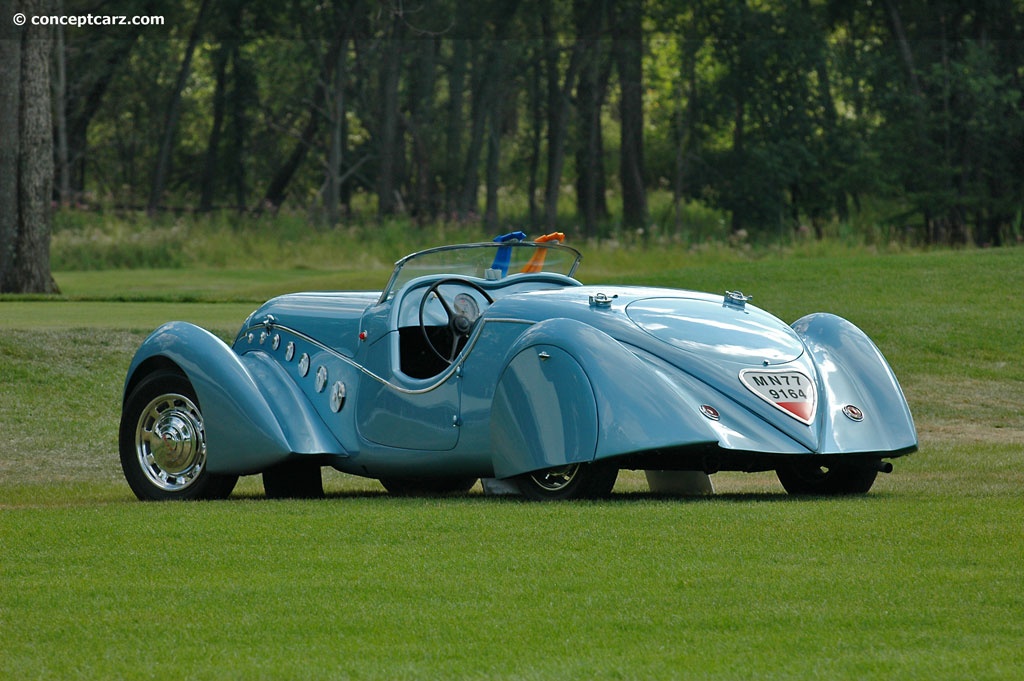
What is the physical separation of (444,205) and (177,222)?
10540 mm

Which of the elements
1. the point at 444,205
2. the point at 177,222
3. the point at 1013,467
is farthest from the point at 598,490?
the point at 444,205

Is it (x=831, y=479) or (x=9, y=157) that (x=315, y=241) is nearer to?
(x=9, y=157)

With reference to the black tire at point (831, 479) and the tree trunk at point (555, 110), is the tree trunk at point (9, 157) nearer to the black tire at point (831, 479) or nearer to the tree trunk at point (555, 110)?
the black tire at point (831, 479)

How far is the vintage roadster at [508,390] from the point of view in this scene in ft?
26.1

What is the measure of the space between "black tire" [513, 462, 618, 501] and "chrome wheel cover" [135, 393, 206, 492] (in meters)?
2.40

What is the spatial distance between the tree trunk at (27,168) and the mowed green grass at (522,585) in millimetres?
14261

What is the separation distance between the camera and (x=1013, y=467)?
10719 mm

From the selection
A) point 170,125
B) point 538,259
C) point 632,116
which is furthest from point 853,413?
point 170,125

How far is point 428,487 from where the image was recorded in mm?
10578

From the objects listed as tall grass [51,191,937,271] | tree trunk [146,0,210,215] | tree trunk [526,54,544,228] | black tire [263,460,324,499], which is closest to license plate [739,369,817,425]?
black tire [263,460,324,499]

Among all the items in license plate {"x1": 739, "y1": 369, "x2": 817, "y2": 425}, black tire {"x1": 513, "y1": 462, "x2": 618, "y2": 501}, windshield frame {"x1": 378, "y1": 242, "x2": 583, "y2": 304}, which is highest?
Result: windshield frame {"x1": 378, "y1": 242, "x2": 583, "y2": 304}

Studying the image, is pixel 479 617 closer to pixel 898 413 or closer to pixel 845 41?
pixel 898 413

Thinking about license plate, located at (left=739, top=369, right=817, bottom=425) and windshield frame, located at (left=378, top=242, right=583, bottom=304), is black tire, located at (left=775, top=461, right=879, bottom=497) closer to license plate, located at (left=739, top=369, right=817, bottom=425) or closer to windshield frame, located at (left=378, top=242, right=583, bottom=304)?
license plate, located at (left=739, top=369, right=817, bottom=425)

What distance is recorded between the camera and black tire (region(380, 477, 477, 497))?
10188 mm
